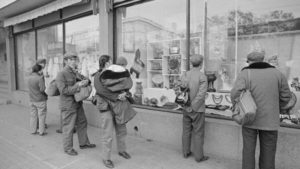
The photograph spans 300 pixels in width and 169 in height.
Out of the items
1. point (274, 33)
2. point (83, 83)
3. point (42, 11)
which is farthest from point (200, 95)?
point (42, 11)

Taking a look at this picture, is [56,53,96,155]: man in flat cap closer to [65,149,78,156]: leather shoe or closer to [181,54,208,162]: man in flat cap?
[65,149,78,156]: leather shoe

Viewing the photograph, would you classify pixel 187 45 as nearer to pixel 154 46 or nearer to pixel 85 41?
pixel 154 46

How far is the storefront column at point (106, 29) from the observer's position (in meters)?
5.42

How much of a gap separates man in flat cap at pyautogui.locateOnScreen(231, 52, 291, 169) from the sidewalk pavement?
0.80 metres

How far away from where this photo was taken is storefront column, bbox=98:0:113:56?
5418mm

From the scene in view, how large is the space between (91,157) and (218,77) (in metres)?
3.18

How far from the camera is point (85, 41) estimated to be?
7.05m

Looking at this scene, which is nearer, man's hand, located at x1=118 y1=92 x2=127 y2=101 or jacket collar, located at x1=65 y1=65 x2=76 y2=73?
man's hand, located at x1=118 y1=92 x2=127 y2=101

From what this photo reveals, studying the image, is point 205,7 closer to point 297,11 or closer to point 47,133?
point 297,11

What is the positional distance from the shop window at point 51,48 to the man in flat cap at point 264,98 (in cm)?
637

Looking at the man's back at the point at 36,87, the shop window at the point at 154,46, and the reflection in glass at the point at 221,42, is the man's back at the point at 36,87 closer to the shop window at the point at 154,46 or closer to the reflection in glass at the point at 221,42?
the shop window at the point at 154,46

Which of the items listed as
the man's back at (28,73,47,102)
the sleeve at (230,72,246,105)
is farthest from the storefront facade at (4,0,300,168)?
the man's back at (28,73,47,102)

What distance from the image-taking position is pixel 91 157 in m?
3.78

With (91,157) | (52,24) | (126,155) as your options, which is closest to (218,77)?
(126,155)
